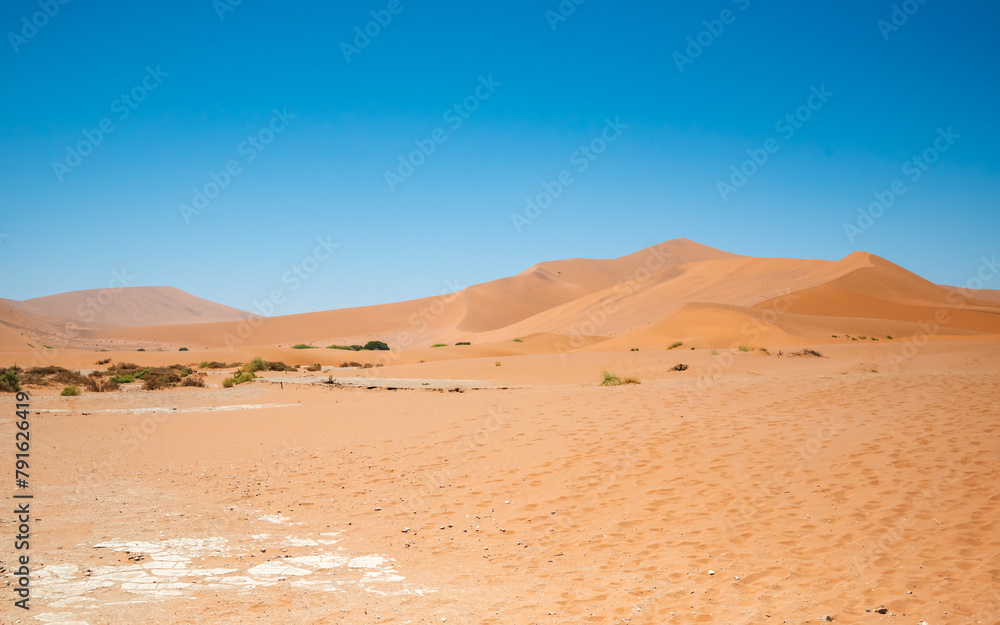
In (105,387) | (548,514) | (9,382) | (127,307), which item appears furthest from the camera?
(127,307)

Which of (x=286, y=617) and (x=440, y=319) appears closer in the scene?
(x=286, y=617)

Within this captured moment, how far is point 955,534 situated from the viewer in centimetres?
583

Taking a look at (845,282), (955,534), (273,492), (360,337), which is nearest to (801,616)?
(955,534)

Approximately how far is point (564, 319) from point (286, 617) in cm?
6897

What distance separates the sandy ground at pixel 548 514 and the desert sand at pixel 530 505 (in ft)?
0.10

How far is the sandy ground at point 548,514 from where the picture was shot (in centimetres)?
502

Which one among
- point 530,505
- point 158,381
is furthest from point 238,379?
point 530,505

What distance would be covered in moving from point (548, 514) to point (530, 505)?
0.41 m

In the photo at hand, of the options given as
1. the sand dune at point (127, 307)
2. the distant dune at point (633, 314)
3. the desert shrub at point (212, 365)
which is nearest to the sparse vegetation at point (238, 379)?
the desert shrub at point (212, 365)

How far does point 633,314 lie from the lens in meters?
65.1

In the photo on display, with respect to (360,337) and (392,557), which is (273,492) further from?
(360,337)

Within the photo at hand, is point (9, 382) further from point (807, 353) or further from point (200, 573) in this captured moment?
point (807, 353)

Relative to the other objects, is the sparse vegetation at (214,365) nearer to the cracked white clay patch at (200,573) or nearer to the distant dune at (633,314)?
the distant dune at (633,314)

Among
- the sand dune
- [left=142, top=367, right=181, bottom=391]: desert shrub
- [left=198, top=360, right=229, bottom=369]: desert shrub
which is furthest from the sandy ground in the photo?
the sand dune
